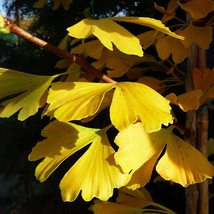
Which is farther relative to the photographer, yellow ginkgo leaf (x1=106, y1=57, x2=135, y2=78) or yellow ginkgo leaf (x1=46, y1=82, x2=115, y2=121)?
yellow ginkgo leaf (x1=106, y1=57, x2=135, y2=78)

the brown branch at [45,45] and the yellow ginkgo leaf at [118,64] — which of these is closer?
the brown branch at [45,45]

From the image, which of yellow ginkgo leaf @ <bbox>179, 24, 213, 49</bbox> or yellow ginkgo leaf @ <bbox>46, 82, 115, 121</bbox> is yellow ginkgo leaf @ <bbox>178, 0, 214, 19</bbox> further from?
yellow ginkgo leaf @ <bbox>46, 82, 115, 121</bbox>

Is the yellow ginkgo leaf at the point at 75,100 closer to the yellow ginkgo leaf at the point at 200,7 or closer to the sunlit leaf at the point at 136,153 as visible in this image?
the sunlit leaf at the point at 136,153

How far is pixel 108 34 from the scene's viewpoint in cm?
34

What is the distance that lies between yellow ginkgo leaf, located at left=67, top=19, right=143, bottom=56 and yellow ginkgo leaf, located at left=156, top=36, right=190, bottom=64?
0.14 metres

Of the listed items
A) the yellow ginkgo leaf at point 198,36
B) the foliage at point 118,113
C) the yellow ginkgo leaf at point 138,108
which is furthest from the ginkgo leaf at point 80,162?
the yellow ginkgo leaf at point 198,36

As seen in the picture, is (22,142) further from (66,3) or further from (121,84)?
(121,84)

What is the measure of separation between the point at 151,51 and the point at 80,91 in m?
0.53

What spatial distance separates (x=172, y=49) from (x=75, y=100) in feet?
0.69

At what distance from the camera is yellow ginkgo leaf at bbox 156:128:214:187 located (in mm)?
391


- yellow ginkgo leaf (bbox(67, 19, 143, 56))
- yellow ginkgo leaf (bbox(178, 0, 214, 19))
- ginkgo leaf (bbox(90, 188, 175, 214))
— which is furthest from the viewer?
ginkgo leaf (bbox(90, 188, 175, 214))

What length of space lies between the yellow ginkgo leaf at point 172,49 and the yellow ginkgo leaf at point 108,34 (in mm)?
139

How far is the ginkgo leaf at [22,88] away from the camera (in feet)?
1.36

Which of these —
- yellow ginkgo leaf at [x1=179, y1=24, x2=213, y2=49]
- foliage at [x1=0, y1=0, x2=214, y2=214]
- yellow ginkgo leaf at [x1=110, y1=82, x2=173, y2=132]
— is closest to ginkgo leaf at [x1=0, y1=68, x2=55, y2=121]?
foliage at [x1=0, y1=0, x2=214, y2=214]
